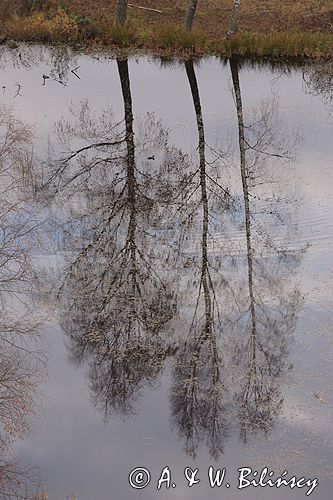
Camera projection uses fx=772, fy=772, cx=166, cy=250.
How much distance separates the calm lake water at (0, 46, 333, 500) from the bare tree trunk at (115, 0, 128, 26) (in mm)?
5203

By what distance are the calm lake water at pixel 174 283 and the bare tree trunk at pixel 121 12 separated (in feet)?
17.1

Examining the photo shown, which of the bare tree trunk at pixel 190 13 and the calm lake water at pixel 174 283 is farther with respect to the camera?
the bare tree trunk at pixel 190 13

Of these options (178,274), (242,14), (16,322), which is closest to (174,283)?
(178,274)

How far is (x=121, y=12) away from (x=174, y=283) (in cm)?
1535

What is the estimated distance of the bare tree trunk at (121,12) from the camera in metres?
24.4

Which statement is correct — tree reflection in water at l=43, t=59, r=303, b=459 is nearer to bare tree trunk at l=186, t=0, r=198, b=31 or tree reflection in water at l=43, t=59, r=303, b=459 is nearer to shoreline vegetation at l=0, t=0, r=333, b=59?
shoreline vegetation at l=0, t=0, r=333, b=59

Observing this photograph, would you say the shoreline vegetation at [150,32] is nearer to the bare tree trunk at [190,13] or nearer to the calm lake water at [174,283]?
the bare tree trunk at [190,13]

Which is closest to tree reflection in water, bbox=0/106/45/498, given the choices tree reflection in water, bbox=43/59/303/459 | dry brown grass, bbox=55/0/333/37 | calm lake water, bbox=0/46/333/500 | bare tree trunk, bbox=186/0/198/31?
calm lake water, bbox=0/46/333/500

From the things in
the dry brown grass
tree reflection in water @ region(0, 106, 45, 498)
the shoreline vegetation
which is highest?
the dry brown grass

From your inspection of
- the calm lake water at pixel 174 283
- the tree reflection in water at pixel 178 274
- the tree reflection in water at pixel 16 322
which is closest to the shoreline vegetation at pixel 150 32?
the calm lake water at pixel 174 283

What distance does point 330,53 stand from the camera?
2438 centimetres

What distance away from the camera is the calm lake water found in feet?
28.1

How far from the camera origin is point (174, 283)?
11664 mm

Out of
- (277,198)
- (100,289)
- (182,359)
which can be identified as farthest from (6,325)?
(277,198)
